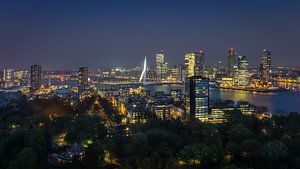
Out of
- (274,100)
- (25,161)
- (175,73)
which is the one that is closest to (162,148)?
(25,161)

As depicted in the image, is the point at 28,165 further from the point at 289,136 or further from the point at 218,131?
the point at 289,136

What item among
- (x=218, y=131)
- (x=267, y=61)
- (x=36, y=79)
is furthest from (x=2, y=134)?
(x=267, y=61)

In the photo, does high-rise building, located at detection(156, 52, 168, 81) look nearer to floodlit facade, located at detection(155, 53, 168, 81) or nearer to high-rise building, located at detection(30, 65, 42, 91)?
floodlit facade, located at detection(155, 53, 168, 81)

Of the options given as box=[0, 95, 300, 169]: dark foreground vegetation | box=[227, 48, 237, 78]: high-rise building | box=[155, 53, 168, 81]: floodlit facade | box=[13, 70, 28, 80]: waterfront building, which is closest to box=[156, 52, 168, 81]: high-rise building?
box=[155, 53, 168, 81]: floodlit facade

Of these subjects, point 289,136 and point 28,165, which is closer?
point 28,165

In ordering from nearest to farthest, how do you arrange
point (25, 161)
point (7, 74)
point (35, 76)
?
point (25, 161), point (35, 76), point (7, 74)

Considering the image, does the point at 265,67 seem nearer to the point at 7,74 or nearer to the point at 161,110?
the point at 161,110
